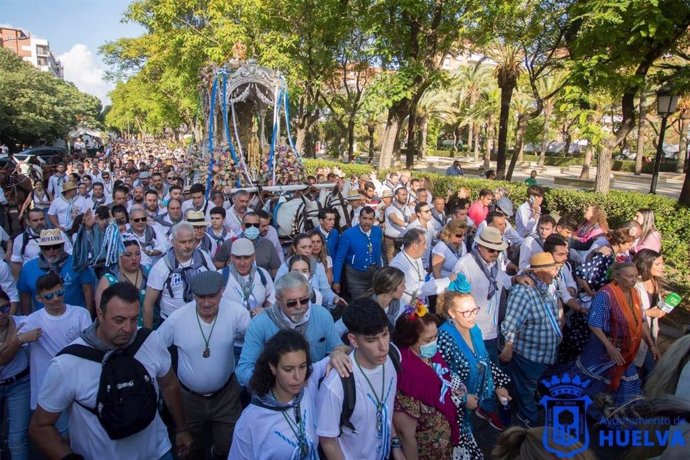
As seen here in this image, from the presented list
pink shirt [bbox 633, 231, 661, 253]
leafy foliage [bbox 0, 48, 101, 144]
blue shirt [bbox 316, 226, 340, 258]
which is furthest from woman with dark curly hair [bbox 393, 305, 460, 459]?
leafy foliage [bbox 0, 48, 101, 144]

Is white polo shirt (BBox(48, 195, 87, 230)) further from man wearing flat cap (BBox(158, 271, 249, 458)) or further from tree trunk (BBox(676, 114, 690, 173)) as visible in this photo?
tree trunk (BBox(676, 114, 690, 173))

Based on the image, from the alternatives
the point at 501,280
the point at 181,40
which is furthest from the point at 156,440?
the point at 181,40

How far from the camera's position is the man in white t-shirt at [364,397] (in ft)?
8.29

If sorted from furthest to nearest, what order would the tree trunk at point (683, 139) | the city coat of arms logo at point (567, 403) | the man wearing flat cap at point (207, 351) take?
the tree trunk at point (683, 139) → the city coat of arms logo at point (567, 403) → the man wearing flat cap at point (207, 351)

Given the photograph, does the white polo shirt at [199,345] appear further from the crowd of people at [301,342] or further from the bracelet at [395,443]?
the bracelet at [395,443]

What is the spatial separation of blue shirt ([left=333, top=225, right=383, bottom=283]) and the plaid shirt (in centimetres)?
227

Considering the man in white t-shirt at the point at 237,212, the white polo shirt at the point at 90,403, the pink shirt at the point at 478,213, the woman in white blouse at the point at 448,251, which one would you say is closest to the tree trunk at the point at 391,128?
the pink shirt at the point at 478,213

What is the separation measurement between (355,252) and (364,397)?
372 cm

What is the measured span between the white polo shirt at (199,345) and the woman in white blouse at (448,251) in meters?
2.68

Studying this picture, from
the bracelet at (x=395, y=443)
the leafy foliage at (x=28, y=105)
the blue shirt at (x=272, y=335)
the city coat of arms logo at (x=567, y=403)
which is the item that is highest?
the leafy foliage at (x=28, y=105)

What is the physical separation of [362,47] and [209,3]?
7405 mm

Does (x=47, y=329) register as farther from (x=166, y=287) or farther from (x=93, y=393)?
(x=93, y=393)

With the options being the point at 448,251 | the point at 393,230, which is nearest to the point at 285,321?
the point at 448,251

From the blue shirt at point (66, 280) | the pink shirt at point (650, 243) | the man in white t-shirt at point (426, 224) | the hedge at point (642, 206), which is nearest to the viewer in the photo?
the blue shirt at point (66, 280)
